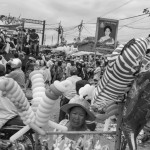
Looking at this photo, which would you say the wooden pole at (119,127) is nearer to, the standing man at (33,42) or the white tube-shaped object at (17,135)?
the white tube-shaped object at (17,135)

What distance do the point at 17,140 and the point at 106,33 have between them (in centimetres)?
882

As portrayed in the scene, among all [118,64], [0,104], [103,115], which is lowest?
[0,104]

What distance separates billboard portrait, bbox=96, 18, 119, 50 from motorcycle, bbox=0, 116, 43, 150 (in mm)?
7113

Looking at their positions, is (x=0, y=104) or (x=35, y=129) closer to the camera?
(x=35, y=129)

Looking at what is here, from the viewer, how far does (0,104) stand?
4227 millimetres

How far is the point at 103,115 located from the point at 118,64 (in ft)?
1.90

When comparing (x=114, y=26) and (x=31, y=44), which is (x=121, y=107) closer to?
(x=114, y=26)

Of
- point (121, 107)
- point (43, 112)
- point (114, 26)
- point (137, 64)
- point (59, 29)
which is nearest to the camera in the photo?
point (137, 64)

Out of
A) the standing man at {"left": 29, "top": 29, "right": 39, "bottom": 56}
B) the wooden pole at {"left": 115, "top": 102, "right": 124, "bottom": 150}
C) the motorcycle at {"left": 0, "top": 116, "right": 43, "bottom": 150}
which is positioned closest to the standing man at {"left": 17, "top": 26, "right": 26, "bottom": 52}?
the standing man at {"left": 29, "top": 29, "right": 39, "bottom": 56}

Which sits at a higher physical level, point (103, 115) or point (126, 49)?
point (126, 49)

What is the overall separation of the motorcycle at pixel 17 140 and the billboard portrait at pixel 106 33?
711 cm

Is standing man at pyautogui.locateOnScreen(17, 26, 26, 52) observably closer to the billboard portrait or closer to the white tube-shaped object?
the billboard portrait

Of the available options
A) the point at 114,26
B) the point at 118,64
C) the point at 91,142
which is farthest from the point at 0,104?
the point at 114,26

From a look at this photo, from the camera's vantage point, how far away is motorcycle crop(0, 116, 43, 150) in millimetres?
2705
